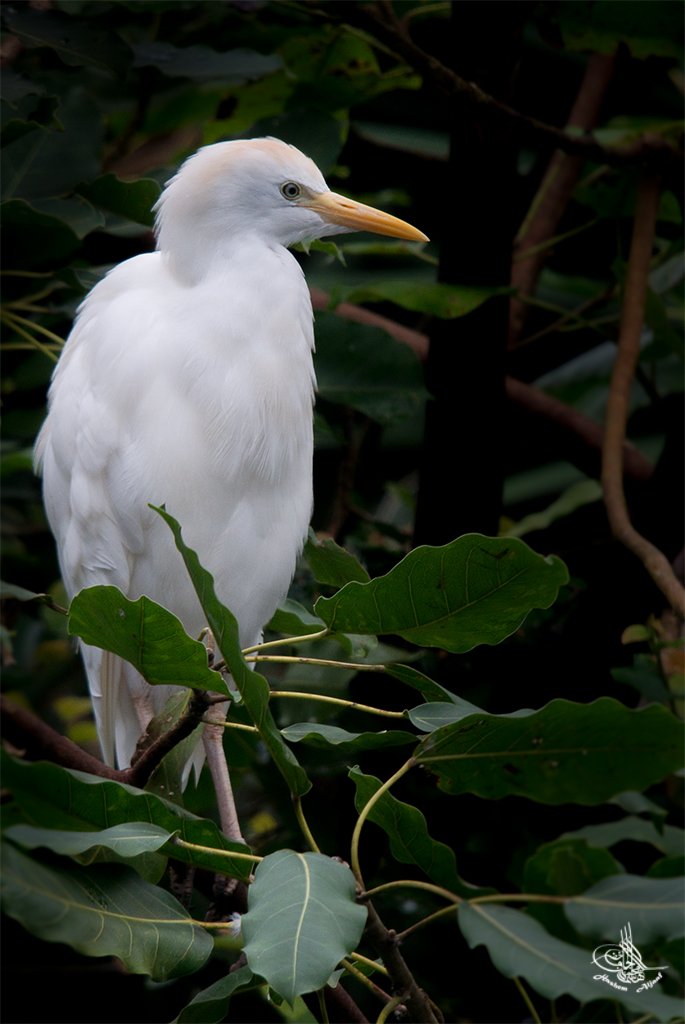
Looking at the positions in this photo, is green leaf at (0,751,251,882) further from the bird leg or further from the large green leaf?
the bird leg

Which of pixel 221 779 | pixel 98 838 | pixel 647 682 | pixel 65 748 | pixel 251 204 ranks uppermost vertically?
pixel 251 204

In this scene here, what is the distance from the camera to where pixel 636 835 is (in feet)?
3.71

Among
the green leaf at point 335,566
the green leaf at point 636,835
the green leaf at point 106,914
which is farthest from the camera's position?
the green leaf at point 636,835

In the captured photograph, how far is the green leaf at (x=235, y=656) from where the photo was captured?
0.60 meters

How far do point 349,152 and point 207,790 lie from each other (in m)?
1.97

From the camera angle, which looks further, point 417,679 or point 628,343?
point 628,343

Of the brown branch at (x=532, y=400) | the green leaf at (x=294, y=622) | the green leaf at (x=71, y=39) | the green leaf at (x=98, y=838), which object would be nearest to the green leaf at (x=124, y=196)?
the green leaf at (x=71, y=39)

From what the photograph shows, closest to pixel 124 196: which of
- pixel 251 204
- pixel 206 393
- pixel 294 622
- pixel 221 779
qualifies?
pixel 251 204

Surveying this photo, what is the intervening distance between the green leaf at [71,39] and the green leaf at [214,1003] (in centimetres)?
120

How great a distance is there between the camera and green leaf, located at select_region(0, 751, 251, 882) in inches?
23.5

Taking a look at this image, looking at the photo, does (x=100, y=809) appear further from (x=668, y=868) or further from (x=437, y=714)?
(x=668, y=868)

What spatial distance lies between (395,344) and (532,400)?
1.33 ft

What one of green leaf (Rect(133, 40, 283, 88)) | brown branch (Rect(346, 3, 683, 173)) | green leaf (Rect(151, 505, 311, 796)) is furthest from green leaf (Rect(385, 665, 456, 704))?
green leaf (Rect(133, 40, 283, 88))

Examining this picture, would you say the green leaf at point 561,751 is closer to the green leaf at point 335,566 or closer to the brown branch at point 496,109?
the green leaf at point 335,566
